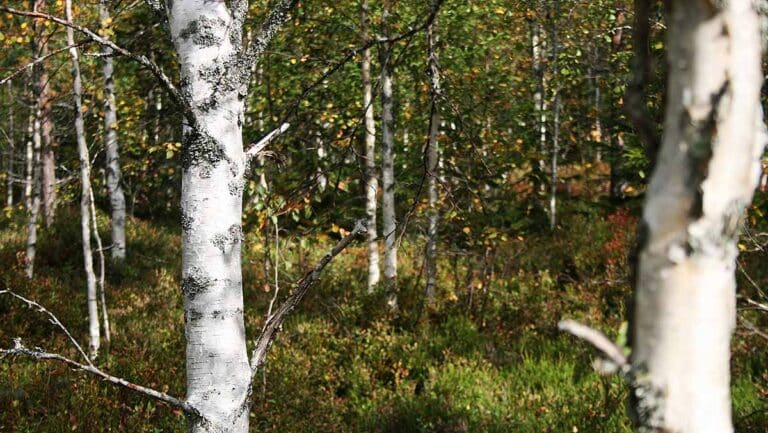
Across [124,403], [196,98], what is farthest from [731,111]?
[124,403]

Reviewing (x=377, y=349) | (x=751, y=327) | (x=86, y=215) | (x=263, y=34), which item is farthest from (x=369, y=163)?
(x=751, y=327)

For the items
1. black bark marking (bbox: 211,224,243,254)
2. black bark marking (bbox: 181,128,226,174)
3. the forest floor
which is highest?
black bark marking (bbox: 181,128,226,174)

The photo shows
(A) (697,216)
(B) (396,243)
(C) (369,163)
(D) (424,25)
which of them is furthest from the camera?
(C) (369,163)

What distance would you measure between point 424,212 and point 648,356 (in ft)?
24.1

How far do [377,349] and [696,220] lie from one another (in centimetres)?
602

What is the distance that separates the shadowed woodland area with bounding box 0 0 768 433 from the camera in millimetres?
820

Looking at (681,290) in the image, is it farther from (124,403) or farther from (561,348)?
(561,348)

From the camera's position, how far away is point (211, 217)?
1891 millimetres

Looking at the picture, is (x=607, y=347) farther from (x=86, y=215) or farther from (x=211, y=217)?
(x=86, y=215)

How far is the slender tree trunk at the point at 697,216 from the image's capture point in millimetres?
780

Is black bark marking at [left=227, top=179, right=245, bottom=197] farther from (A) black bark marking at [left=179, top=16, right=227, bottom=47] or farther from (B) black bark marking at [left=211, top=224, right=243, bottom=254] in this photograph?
(A) black bark marking at [left=179, top=16, right=227, bottom=47]

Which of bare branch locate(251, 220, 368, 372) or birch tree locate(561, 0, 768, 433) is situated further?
bare branch locate(251, 220, 368, 372)

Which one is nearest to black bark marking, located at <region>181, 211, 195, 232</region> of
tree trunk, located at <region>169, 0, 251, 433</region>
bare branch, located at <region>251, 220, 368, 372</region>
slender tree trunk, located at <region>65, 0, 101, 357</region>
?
tree trunk, located at <region>169, 0, 251, 433</region>

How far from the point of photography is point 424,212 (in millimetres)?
8180
